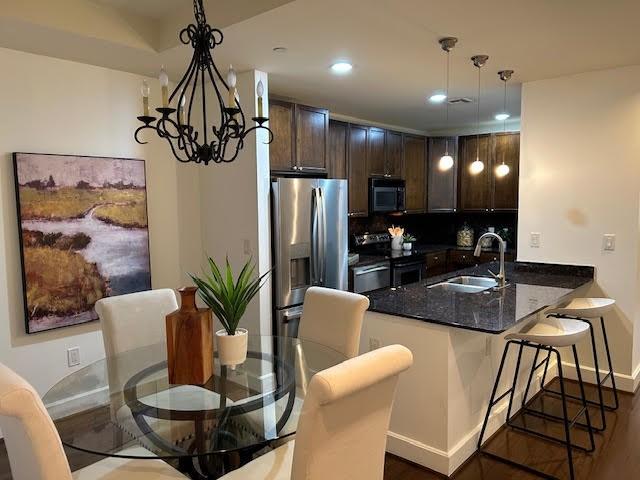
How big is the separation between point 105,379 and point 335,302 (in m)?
1.21

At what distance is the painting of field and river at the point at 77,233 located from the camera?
119 inches

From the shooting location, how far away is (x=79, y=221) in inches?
127

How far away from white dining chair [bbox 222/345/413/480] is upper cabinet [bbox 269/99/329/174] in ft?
8.26

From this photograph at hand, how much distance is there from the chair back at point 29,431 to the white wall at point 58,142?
6.26ft

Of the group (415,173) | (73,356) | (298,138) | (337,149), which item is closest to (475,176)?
(415,173)

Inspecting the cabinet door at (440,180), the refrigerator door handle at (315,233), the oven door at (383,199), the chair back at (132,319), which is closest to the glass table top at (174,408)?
the chair back at (132,319)

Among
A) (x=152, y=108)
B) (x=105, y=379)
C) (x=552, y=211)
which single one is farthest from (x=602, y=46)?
(x=105, y=379)

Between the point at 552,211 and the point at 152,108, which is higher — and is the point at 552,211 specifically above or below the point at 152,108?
below

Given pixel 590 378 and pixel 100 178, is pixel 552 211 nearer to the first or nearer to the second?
pixel 590 378

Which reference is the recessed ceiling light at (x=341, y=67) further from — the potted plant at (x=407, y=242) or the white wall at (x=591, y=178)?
the potted plant at (x=407, y=242)

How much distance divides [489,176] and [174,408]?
16.2 feet

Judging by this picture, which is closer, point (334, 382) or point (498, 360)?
point (334, 382)

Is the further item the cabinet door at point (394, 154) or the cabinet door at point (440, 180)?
the cabinet door at point (440, 180)

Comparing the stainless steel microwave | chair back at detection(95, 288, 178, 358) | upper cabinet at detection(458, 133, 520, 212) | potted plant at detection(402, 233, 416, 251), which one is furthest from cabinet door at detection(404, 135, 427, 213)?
chair back at detection(95, 288, 178, 358)
